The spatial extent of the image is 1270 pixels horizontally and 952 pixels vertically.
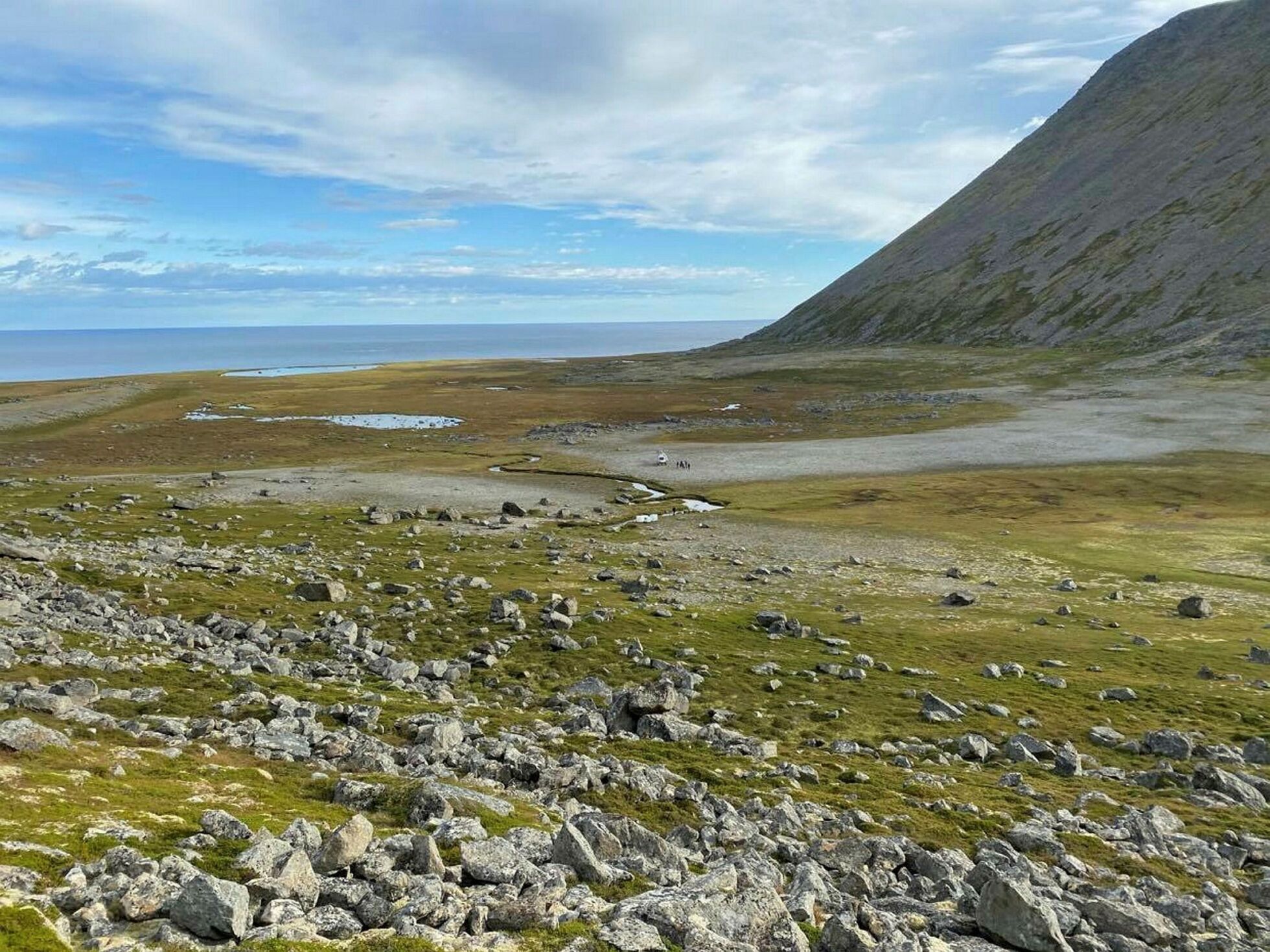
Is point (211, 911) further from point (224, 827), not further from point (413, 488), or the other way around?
point (413, 488)

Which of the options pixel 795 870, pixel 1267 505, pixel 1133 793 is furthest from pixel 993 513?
pixel 795 870

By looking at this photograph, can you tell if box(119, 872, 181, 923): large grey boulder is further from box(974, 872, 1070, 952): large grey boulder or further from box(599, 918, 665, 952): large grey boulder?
box(974, 872, 1070, 952): large grey boulder

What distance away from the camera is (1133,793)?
74.0 feet

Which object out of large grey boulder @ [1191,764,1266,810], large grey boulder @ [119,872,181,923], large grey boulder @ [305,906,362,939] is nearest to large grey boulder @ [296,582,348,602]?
large grey boulder @ [119,872,181,923]

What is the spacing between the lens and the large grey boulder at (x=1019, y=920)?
1361 centimetres

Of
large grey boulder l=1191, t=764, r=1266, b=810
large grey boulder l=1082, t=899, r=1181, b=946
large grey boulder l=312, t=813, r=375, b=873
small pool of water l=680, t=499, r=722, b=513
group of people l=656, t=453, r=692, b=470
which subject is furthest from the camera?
group of people l=656, t=453, r=692, b=470

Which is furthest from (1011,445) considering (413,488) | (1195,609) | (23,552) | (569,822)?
(569,822)

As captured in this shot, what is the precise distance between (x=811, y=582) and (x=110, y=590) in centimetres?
3430

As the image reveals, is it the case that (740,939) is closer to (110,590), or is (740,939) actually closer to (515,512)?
(110,590)

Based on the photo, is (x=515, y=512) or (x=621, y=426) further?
A: (x=621, y=426)

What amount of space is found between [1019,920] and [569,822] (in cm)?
768

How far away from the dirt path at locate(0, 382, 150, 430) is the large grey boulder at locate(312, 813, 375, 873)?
139760mm

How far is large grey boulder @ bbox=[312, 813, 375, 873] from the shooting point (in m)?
13.3

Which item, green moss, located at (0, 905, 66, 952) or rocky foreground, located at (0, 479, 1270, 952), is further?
rocky foreground, located at (0, 479, 1270, 952)
